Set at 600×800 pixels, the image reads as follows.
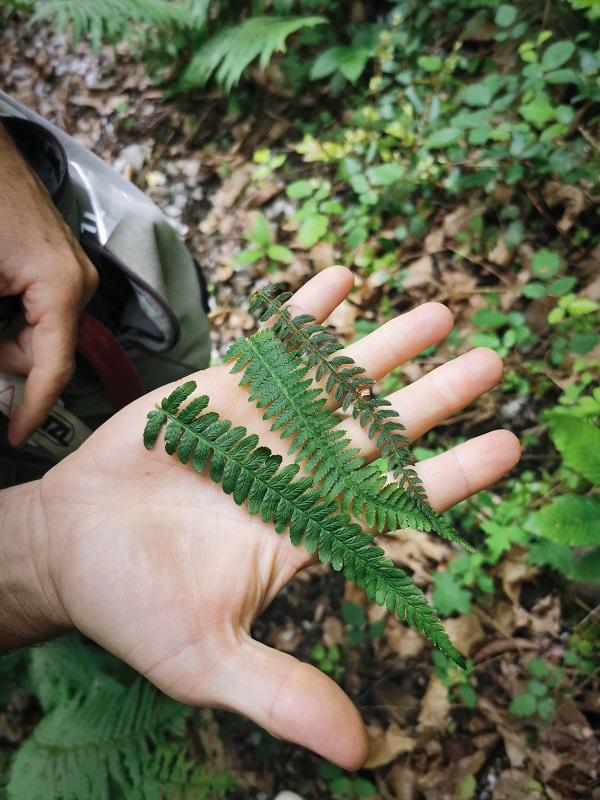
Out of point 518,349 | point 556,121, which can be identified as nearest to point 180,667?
point 518,349

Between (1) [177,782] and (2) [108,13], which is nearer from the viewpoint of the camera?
(1) [177,782]

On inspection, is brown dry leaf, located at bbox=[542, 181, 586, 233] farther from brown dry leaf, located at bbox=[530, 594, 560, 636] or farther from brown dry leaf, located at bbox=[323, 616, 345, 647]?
brown dry leaf, located at bbox=[323, 616, 345, 647]

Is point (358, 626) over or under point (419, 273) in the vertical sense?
under

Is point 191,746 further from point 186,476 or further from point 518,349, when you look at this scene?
point 518,349

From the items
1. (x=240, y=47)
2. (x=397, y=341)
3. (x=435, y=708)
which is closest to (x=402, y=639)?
(x=435, y=708)

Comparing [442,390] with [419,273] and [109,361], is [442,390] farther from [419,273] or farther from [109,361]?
[419,273]

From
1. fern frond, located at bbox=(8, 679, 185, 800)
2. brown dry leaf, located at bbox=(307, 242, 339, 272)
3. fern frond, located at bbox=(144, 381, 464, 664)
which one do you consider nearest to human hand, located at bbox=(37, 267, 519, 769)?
fern frond, located at bbox=(144, 381, 464, 664)
